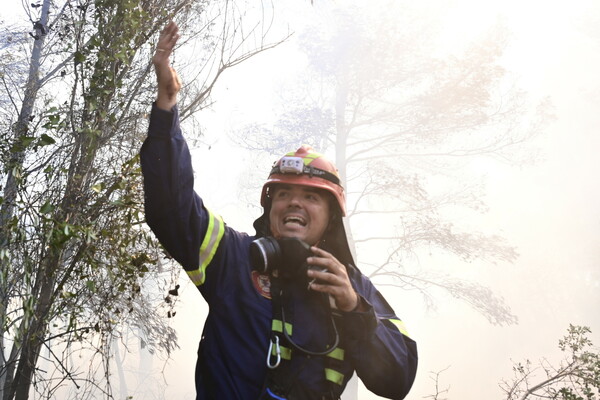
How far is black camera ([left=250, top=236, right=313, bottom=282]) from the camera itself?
2.03 meters

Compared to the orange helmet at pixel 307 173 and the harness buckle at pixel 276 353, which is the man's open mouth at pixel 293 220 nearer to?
the orange helmet at pixel 307 173

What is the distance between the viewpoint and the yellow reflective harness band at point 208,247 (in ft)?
6.73

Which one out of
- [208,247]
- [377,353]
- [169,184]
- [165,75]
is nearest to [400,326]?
[377,353]

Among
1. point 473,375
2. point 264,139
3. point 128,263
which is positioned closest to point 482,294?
Result: point 264,139

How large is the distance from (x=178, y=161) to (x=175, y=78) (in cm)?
31

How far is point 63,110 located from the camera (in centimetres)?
398

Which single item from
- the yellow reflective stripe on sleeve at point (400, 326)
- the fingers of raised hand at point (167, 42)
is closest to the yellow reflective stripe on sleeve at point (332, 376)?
the yellow reflective stripe on sleeve at point (400, 326)

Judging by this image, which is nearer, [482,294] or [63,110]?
[63,110]

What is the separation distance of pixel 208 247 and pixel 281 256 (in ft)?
0.92

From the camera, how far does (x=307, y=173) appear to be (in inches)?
95.0

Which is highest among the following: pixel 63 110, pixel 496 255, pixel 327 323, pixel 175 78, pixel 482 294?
pixel 496 255

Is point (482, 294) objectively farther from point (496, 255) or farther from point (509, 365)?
point (509, 365)

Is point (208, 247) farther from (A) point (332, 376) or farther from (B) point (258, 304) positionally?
(A) point (332, 376)

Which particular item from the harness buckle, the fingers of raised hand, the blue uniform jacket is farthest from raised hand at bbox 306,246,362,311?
the fingers of raised hand
